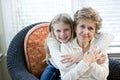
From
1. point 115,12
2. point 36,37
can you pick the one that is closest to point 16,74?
point 36,37

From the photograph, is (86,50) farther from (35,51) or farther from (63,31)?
(35,51)

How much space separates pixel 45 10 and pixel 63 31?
855mm

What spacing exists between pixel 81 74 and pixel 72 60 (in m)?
0.11

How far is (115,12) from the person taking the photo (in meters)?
2.40

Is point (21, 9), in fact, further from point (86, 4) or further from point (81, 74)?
point (81, 74)

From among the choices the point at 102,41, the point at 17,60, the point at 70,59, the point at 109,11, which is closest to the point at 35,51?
the point at 17,60

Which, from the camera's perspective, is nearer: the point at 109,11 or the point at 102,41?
the point at 102,41

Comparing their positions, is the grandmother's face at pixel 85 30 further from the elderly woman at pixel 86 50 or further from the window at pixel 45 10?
the window at pixel 45 10

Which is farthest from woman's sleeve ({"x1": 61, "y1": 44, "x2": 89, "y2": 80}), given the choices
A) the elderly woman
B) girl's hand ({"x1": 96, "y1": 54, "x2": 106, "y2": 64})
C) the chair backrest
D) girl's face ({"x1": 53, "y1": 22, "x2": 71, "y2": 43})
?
the chair backrest

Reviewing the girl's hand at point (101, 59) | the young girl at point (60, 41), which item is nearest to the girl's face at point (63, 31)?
the young girl at point (60, 41)

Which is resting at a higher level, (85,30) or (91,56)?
(85,30)

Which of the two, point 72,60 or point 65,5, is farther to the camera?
point 65,5

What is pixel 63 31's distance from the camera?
5.35 ft

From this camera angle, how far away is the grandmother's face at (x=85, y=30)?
60.2 inches
